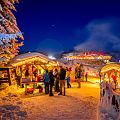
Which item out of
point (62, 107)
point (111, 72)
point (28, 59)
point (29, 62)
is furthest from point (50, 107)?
point (111, 72)

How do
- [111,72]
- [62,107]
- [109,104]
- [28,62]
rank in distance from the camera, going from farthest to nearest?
[111,72], [28,62], [62,107], [109,104]

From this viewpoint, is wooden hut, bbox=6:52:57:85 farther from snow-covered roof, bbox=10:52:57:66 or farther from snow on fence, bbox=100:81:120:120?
snow on fence, bbox=100:81:120:120

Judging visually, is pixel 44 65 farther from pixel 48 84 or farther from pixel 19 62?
pixel 48 84

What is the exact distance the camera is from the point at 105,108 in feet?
44.1

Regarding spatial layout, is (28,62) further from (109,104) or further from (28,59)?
(109,104)

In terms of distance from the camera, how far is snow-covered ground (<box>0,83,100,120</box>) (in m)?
12.9

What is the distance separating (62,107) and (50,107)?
0.66 meters

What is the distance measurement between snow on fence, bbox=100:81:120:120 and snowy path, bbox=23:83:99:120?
21.4 inches

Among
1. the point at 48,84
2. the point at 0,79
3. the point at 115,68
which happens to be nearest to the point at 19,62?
the point at 0,79

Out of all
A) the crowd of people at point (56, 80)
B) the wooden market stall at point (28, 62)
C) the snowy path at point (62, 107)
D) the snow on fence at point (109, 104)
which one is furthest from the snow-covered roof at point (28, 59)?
the snow on fence at point (109, 104)

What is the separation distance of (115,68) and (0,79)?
11183 mm

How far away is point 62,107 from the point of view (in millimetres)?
15039

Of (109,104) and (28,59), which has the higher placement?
(28,59)

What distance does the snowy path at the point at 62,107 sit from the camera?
13.1 m
